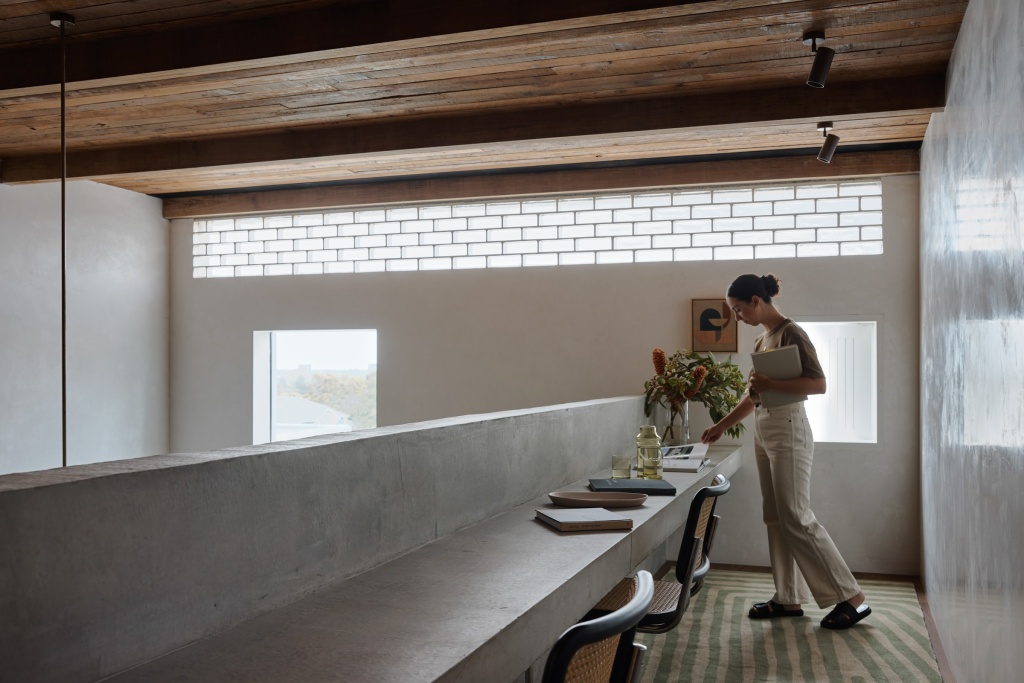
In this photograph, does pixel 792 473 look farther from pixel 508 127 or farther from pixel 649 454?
pixel 508 127

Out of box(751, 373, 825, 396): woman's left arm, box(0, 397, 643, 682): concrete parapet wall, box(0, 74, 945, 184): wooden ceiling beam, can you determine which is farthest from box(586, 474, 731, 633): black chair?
box(0, 74, 945, 184): wooden ceiling beam

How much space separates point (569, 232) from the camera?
585cm

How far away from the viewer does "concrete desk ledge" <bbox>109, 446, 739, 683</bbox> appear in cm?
128

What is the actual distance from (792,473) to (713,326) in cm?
159

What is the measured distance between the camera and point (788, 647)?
3.77 metres

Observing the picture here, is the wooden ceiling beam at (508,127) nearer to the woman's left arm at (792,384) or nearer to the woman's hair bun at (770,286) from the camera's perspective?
the woman's hair bun at (770,286)

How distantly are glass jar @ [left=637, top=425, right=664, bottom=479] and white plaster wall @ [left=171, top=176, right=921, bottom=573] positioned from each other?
2.23 m

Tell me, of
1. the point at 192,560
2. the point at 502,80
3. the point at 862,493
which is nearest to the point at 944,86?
the point at 502,80

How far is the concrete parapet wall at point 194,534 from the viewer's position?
45.2 inches

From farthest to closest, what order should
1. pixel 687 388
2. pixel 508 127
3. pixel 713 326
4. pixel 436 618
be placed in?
pixel 713 326
pixel 687 388
pixel 508 127
pixel 436 618

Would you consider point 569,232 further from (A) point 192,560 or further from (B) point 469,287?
(A) point 192,560

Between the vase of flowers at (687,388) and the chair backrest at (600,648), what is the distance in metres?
3.36

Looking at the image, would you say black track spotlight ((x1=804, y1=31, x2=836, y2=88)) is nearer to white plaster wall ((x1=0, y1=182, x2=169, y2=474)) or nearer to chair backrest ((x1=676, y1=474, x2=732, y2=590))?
chair backrest ((x1=676, y1=474, x2=732, y2=590))

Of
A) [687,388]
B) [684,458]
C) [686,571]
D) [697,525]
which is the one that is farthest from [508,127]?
[686,571]
